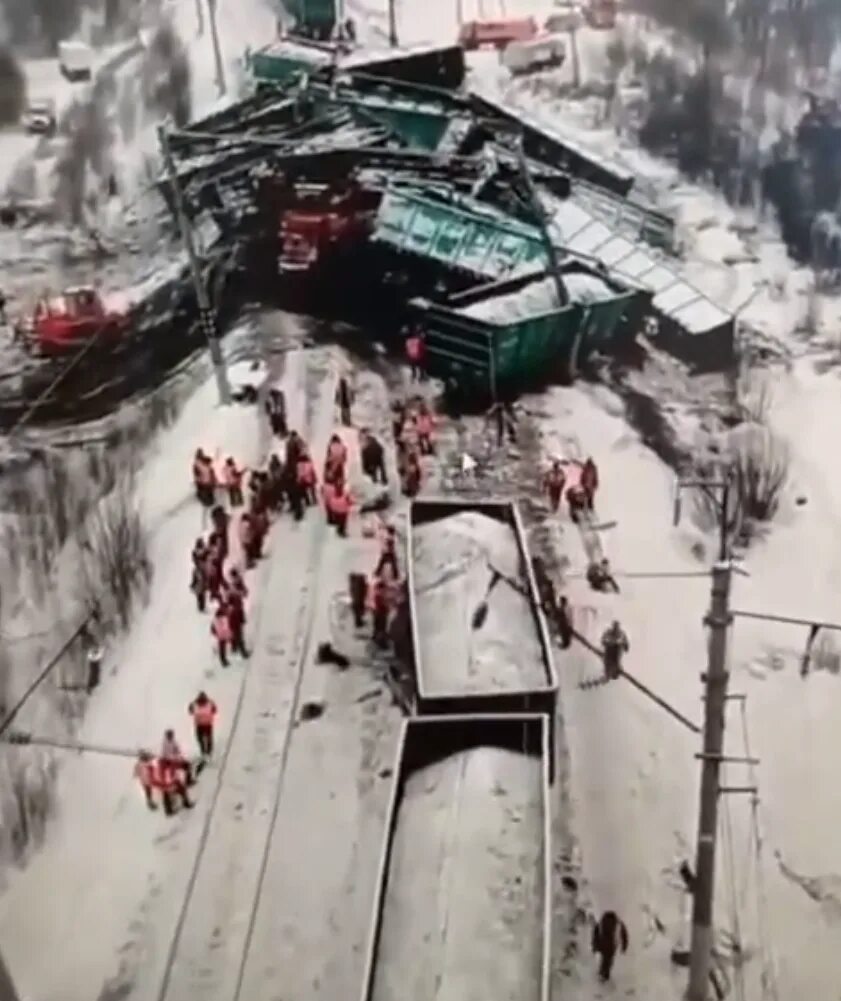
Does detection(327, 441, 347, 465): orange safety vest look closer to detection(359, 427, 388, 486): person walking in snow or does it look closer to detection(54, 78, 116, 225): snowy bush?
detection(359, 427, 388, 486): person walking in snow

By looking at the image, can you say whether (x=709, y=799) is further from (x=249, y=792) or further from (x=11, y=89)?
(x=11, y=89)

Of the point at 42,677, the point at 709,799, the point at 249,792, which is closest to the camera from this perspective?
the point at 709,799

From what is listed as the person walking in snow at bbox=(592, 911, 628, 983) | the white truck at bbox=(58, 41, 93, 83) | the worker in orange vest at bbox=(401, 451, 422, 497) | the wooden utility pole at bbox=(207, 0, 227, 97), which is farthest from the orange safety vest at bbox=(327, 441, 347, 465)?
the person walking in snow at bbox=(592, 911, 628, 983)

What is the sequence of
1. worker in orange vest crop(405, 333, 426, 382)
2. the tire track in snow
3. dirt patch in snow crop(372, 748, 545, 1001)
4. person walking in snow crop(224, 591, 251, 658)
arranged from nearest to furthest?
dirt patch in snow crop(372, 748, 545, 1001) < the tire track in snow < person walking in snow crop(224, 591, 251, 658) < worker in orange vest crop(405, 333, 426, 382)

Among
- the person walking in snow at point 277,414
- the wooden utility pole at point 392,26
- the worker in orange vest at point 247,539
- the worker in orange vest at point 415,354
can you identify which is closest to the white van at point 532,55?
the wooden utility pole at point 392,26

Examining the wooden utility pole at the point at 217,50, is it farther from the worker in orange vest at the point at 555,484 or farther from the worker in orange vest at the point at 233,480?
the worker in orange vest at the point at 555,484

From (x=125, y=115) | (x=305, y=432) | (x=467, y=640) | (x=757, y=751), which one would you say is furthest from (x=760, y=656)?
(x=125, y=115)

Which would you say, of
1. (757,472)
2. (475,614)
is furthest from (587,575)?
(757,472)
